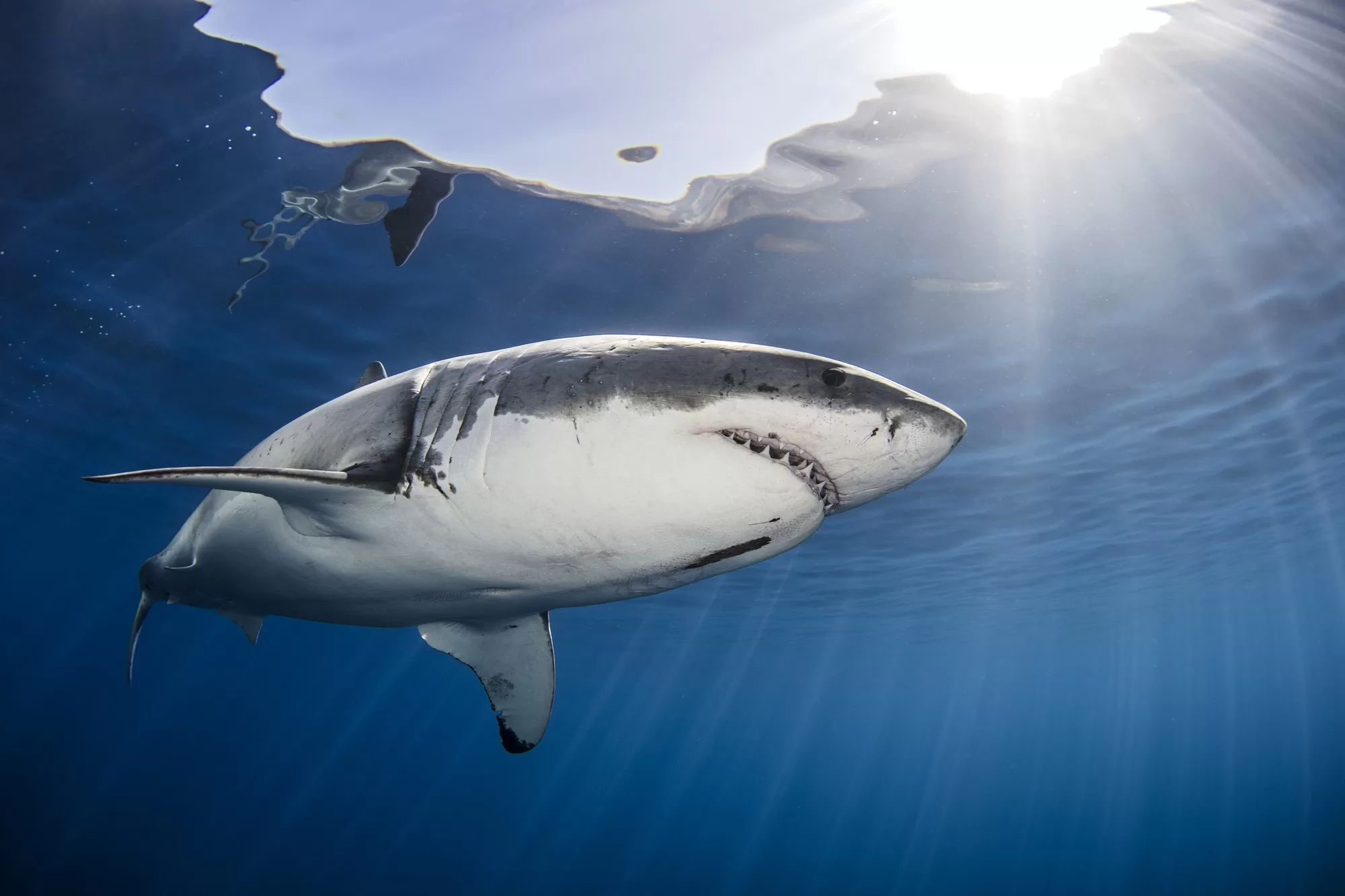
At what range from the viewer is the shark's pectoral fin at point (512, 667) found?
4508 millimetres

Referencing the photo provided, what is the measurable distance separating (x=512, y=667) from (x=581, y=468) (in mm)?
2993

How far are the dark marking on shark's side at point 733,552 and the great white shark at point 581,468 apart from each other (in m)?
0.01

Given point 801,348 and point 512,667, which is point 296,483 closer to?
point 512,667

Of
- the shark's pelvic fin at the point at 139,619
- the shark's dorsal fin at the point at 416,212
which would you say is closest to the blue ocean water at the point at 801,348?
the shark's dorsal fin at the point at 416,212

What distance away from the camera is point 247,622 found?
222 inches

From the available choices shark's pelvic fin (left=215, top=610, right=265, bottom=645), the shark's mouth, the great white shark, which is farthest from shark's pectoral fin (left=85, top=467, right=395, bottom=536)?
shark's pelvic fin (left=215, top=610, right=265, bottom=645)

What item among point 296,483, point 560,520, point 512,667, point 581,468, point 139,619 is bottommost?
point 139,619

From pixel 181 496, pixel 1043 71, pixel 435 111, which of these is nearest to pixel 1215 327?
pixel 1043 71

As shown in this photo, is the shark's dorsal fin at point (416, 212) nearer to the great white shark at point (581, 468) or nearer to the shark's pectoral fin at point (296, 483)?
the great white shark at point (581, 468)

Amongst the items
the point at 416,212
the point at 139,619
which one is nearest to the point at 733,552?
the point at 139,619

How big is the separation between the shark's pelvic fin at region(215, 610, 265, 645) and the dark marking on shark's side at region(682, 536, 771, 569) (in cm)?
478

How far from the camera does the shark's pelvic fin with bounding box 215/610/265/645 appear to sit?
5.38 m

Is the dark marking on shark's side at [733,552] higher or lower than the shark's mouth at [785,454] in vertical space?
lower

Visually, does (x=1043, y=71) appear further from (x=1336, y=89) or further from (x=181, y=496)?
(x=181, y=496)
